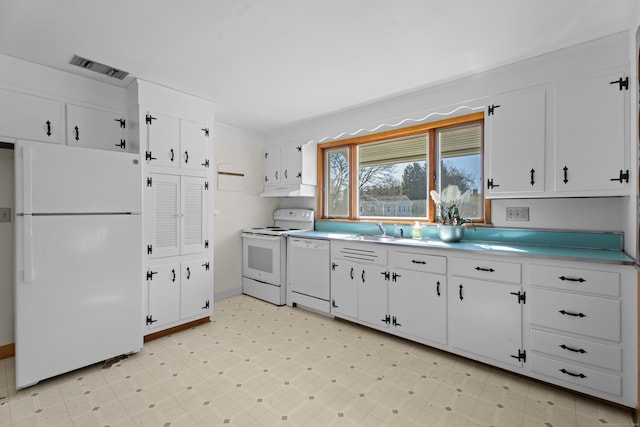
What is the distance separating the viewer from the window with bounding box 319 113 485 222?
121 inches

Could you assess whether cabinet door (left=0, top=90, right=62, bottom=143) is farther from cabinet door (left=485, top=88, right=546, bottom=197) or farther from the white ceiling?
cabinet door (left=485, top=88, right=546, bottom=197)

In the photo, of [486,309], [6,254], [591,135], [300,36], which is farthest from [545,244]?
[6,254]

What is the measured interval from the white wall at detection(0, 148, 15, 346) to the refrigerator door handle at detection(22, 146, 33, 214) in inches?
31.0

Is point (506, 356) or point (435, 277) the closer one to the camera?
point (506, 356)

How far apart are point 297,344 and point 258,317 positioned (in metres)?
0.84

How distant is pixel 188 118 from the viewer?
10.5 ft

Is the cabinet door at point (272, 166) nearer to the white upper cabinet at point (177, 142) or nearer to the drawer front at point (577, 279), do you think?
the white upper cabinet at point (177, 142)

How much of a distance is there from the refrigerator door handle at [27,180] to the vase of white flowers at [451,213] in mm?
3340

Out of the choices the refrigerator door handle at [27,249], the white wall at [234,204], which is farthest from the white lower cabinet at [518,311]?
the refrigerator door handle at [27,249]

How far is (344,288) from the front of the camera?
3.26 metres

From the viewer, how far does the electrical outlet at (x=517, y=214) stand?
265 centimetres

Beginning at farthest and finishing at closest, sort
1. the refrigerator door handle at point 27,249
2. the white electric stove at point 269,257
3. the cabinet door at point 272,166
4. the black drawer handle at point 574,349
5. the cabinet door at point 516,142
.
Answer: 1. the cabinet door at point 272,166
2. the white electric stove at point 269,257
3. the cabinet door at point 516,142
4. the refrigerator door handle at point 27,249
5. the black drawer handle at point 574,349

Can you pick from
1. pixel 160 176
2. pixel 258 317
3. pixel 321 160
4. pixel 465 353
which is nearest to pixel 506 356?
pixel 465 353

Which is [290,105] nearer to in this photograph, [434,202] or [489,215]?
[434,202]
